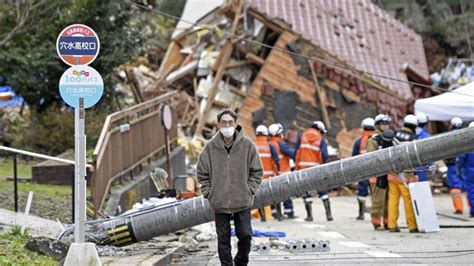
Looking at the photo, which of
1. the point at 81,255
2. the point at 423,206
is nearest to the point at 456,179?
the point at 423,206

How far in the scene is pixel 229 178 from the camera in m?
10.5

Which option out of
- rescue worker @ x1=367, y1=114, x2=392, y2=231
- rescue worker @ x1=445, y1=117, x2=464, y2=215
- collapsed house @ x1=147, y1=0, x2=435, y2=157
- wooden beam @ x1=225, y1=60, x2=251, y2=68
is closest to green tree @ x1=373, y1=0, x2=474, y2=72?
collapsed house @ x1=147, y1=0, x2=435, y2=157

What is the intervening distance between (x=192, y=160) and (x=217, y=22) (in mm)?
7662

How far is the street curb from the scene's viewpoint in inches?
475

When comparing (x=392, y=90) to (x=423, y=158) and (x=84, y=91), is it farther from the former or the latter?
(x=84, y=91)

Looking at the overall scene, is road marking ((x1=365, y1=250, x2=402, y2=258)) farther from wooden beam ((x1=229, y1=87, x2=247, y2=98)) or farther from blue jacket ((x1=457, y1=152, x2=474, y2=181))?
wooden beam ((x1=229, y1=87, x2=247, y2=98))

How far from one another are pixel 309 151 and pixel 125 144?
370 cm

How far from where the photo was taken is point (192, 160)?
107 ft

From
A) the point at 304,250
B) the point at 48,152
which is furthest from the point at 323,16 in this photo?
the point at 304,250

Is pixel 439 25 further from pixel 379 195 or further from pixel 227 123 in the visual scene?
pixel 227 123

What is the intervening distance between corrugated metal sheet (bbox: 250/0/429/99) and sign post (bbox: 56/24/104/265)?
23.3 metres

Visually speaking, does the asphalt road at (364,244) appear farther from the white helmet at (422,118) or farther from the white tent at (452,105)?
the white tent at (452,105)

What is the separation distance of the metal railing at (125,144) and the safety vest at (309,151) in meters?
3.12

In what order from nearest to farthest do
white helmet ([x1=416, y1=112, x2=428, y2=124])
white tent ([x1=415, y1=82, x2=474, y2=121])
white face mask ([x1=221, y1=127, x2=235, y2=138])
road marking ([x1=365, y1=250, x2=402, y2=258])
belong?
white face mask ([x1=221, y1=127, x2=235, y2=138]), road marking ([x1=365, y1=250, x2=402, y2=258]), white helmet ([x1=416, y1=112, x2=428, y2=124]), white tent ([x1=415, y1=82, x2=474, y2=121])
